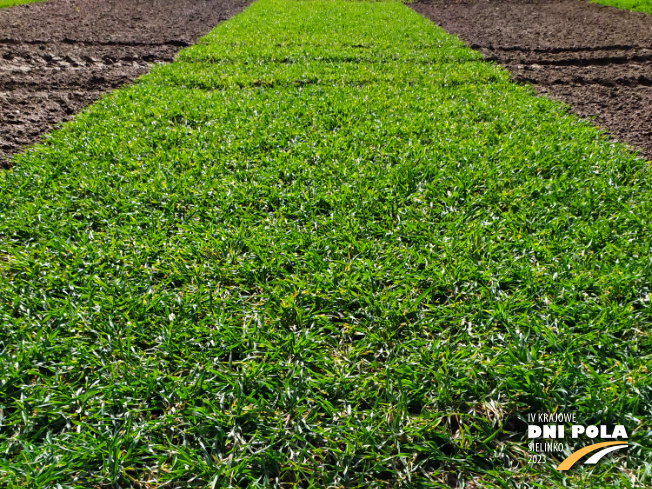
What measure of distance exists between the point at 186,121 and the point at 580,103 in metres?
5.24

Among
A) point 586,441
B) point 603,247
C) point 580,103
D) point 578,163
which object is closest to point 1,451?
point 586,441

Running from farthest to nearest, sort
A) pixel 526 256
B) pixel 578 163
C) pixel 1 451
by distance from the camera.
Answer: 1. pixel 578 163
2. pixel 526 256
3. pixel 1 451

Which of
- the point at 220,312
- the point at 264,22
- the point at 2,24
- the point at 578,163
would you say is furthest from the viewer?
the point at 264,22

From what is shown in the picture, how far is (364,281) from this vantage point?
2393mm

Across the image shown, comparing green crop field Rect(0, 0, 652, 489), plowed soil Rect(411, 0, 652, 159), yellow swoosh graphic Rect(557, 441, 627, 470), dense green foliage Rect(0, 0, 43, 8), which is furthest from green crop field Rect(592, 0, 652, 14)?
dense green foliage Rect(0, 0, 43, 8)

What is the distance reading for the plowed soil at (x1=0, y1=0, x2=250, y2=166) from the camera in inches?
201

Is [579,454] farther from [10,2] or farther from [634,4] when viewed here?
[10,2]

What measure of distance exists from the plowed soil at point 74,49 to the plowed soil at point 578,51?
679cm

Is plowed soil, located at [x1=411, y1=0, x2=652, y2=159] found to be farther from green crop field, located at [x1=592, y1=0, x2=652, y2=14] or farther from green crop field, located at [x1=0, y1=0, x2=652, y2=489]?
green crop field, located at [x1=0, y1=0, x2=652, y2=489]

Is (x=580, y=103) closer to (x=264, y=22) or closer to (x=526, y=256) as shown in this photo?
(x=526, y=256)

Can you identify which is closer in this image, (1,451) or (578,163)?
(1,451)

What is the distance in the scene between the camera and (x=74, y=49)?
26.5 ft

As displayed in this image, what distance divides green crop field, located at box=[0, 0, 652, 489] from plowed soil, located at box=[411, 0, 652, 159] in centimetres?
96

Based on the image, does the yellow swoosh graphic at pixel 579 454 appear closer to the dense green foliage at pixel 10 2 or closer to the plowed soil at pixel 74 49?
the plowed soil at pixel 74 49
